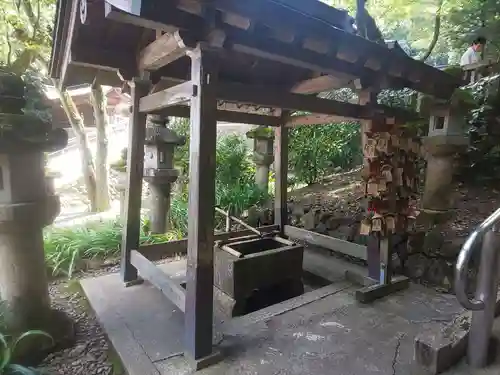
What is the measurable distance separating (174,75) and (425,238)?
344 cm

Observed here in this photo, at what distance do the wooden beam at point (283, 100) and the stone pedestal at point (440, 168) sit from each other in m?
0.92

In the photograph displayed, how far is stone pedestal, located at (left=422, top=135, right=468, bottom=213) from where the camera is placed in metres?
3.62

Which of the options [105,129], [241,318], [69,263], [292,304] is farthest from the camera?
[105,129]

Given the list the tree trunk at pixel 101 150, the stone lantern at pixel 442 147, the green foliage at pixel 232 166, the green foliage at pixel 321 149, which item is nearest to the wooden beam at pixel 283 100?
the stone lantern at pixel 442 147

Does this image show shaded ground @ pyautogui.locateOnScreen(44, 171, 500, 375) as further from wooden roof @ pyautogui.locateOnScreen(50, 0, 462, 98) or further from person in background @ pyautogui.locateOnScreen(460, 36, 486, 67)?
person in background @ pyautogui.locateOnScreen(460, 36, 486, 67)

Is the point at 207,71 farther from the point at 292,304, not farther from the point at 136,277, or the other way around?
the point at 136,277

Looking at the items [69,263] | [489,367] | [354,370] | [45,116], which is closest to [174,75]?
[45,116]

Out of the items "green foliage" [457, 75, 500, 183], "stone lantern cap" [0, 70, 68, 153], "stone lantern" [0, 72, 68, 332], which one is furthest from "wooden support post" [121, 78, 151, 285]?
"green foliage" [457, 75, 500, 183]

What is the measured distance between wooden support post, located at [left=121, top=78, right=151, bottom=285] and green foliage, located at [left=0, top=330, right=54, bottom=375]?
1190 millimetres

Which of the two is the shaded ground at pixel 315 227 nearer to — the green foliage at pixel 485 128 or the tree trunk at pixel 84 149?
the green foliage at pixel 485 128

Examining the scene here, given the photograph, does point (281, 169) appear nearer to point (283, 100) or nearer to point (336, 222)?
point (336, 222)

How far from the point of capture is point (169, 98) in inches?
107

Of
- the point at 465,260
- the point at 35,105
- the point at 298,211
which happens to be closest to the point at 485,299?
the point at 465,260

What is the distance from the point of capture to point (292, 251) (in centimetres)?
351
